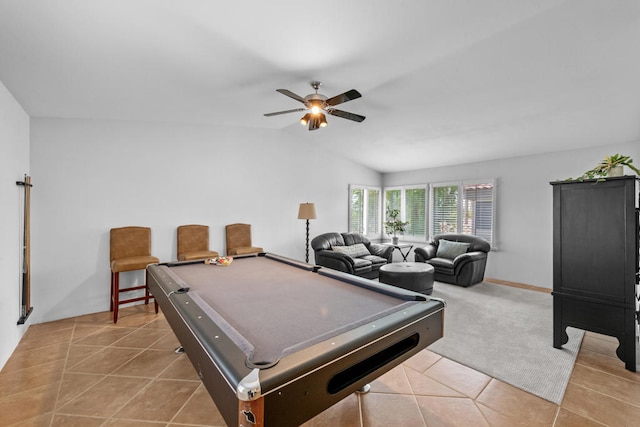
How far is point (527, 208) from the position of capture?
5254 mm

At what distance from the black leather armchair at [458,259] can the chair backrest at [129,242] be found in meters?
4.74

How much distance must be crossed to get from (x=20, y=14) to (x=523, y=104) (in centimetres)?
486

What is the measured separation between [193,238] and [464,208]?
5.23 m

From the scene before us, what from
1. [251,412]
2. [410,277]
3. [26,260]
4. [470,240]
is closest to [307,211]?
[410,277]

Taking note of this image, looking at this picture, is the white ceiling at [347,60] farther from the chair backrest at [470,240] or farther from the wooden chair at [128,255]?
the chair backrest at [470,240]

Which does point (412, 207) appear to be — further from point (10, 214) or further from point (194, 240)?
point (10, 214)

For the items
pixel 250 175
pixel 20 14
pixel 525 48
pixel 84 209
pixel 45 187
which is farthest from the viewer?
pixel 250 175

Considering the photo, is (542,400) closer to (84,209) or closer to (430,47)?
(430,47)

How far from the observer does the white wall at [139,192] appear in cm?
366

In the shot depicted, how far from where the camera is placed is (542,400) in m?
2.13

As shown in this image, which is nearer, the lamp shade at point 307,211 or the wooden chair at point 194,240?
the wooden chair at point 194,240

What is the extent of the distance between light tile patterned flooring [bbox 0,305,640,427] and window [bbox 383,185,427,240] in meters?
4.11

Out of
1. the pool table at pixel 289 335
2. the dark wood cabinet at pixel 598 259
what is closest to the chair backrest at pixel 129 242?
the pool table at pixel 289 335

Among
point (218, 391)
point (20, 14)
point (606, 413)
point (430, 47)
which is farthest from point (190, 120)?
point (606, 413)
